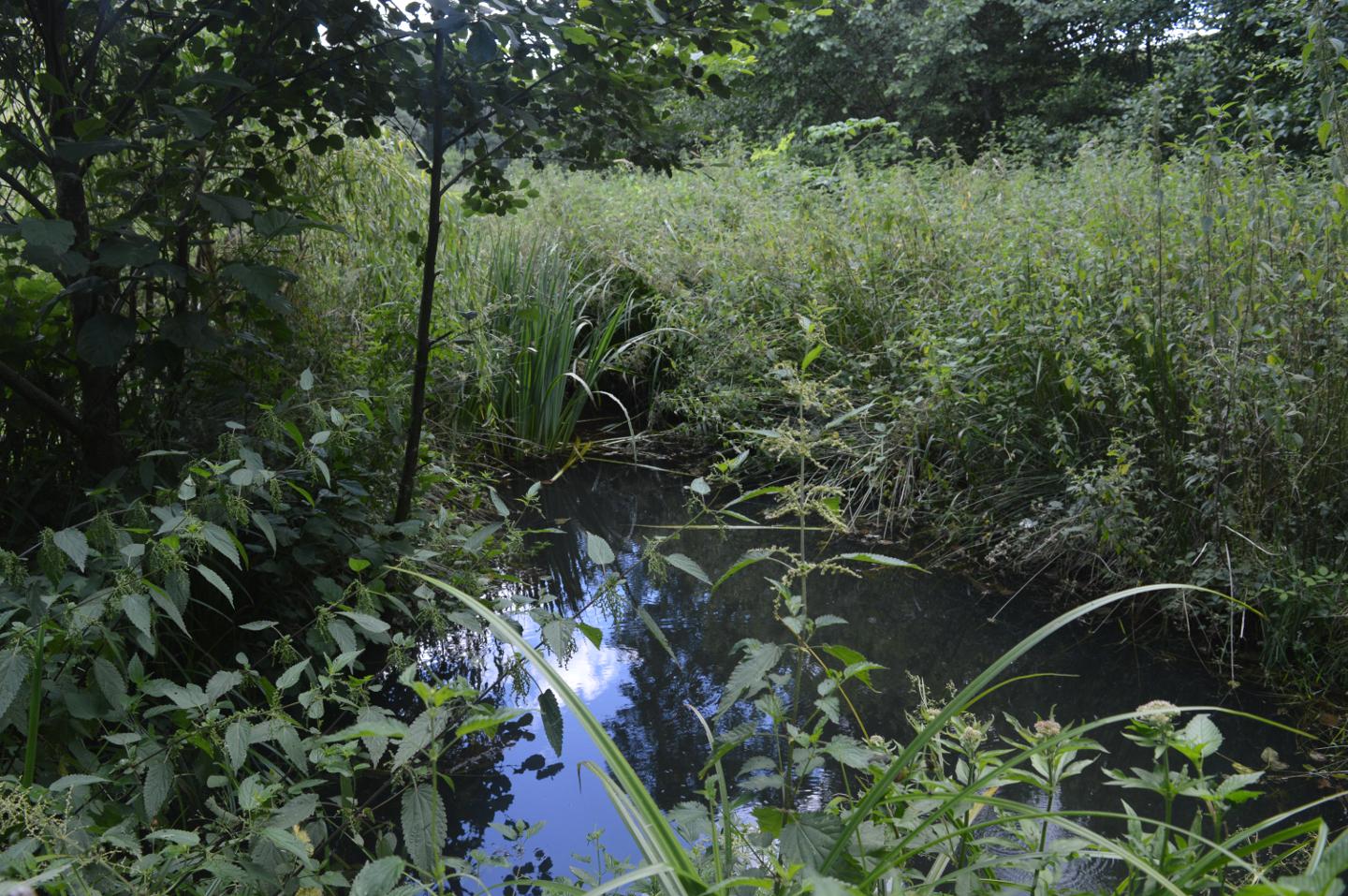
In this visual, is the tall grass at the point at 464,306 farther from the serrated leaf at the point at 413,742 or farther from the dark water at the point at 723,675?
the serrated leaf at the point at 413,742

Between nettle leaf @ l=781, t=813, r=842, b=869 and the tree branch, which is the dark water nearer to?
nettle leaf @ l=781, t=813, r=842, b=869

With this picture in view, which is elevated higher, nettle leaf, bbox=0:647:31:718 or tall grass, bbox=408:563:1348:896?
nettle leaf, bbox=0:647:31:718

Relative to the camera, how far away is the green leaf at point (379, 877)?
114 centimetres

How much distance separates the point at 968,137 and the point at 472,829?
16924mm

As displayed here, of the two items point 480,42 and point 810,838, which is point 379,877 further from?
point 480,42

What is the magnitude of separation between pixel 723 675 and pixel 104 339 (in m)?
1.74

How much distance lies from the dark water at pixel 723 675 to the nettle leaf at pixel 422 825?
0.94 ft

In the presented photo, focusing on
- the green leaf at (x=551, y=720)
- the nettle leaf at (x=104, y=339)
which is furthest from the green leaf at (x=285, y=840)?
the nettle leaf at (x=104, y=339)

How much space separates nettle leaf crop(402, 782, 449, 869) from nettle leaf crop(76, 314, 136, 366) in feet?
3.79

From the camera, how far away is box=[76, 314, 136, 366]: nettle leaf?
195 cm

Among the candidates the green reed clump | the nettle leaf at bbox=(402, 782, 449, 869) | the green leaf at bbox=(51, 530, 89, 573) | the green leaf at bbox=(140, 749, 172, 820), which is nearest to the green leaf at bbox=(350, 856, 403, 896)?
the nettle leaf at bbox=(402, 782, 449, 869)

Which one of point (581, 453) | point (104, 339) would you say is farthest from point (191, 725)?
point (581, 453)

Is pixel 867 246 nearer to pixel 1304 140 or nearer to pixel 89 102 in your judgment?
pixel 89 102

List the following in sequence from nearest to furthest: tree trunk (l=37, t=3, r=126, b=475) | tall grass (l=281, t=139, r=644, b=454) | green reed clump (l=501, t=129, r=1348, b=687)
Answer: tree trunk (l=37, t=3, r=126, b=475), green reed clump (l=501, t=129, r=1348, b=687), tall grass (l=281, t=139, r=644, b=454)
